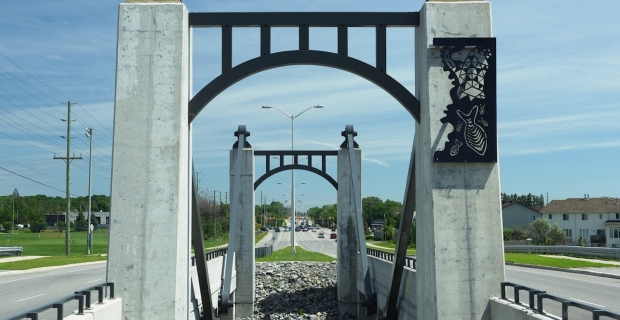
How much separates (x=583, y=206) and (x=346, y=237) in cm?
5824

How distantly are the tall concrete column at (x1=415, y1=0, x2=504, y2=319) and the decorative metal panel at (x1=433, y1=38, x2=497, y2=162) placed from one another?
0.12 meters

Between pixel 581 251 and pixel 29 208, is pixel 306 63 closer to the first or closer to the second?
pixel 581 251

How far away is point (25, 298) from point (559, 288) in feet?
46.7

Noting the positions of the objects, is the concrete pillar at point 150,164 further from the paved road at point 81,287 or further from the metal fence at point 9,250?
the metal fence at point 9,250

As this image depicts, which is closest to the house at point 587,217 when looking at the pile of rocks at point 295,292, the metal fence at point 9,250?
the pile of rocks at point 295,292

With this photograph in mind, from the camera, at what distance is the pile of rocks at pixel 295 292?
26.3m

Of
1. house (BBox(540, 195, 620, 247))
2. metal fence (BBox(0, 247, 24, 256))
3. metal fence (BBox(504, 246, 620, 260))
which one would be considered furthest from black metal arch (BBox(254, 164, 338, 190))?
house (BBox(540, 195, 620, 247))

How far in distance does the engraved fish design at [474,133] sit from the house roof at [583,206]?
232ft

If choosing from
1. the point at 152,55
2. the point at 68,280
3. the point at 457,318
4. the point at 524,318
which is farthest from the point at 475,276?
the point at 68,280

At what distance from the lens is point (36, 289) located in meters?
19.5

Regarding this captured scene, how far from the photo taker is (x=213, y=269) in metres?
18.6

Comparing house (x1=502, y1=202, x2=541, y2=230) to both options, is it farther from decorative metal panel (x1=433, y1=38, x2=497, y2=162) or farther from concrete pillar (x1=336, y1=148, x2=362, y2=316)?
decorative metal panel (x1=433, y1=38, x2=497, y2=162)

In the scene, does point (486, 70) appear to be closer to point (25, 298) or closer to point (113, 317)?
point (113, 317)

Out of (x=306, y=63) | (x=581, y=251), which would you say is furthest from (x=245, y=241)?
(x=581, y=251)
